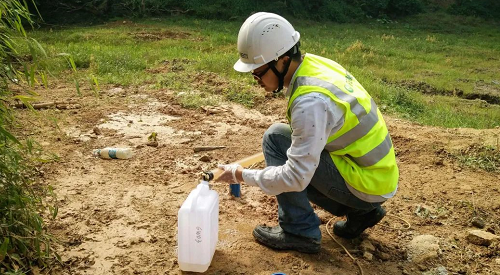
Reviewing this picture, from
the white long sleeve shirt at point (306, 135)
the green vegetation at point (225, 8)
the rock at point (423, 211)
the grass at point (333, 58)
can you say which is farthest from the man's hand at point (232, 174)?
the green vegetation at point (225, 8)

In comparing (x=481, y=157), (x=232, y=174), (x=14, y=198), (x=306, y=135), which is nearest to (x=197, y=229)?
(x=232, y=174)

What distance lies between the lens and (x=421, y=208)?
11.7 ft

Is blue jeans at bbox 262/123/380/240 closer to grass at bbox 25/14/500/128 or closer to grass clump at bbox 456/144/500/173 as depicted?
grass at bbox 25/14/500/128

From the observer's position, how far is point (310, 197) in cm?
302

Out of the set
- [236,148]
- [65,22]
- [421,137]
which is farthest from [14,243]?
[65,22]

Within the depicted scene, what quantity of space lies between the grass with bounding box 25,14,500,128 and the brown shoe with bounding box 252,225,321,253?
1.55 meters

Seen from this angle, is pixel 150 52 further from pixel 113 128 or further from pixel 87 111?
pixel 113 128

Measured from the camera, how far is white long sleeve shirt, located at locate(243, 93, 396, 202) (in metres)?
2.38

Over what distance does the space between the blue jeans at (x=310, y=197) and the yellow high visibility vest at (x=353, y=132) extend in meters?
0.08

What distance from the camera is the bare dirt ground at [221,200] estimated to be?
2869mm

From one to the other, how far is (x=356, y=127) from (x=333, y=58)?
318 inches

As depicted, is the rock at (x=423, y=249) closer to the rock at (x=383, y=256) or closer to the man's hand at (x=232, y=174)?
the rock at (x=383, y=256)

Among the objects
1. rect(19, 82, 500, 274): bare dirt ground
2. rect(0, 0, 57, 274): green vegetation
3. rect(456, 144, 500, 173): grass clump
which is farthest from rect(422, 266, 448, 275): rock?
rect(0, 0, 57, 274): green vegetation

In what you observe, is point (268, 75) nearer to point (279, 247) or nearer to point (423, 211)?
point (279, 247)
